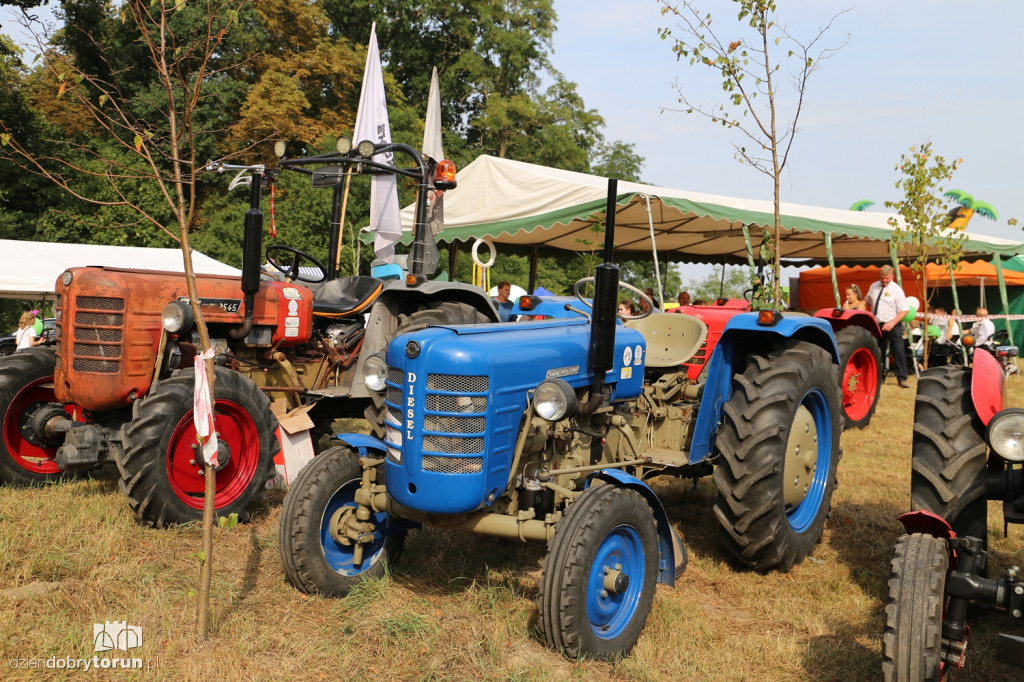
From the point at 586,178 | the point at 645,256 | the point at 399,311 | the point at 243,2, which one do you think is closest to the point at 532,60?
the point at 645,256

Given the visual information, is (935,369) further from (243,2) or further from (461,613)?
(243,2)

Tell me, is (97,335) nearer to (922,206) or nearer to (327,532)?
(327,532)

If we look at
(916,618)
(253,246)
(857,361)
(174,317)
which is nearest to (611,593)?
(916,618)

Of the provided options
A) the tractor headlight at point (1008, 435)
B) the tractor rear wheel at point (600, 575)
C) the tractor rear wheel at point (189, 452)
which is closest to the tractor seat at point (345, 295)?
the tractor rear wheel at point (189, 452)

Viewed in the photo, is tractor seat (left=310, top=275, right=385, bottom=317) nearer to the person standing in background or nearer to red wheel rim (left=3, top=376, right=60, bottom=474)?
red wheel rim (left=3, top=376, right=60, bottom=474)

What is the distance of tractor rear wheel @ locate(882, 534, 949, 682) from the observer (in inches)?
87.3

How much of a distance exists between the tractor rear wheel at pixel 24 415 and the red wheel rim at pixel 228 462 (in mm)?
1180

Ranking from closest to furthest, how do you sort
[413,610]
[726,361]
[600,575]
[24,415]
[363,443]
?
[600,575]
[413,610]
[363,443]
[726,361]
[24,415]

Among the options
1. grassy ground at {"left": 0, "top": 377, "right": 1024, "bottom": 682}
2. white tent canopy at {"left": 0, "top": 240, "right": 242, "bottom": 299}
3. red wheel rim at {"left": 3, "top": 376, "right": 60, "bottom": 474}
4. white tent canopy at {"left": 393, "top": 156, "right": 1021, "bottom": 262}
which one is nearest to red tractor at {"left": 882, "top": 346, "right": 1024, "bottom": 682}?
grassy ground at {"left": 0, "top": 377, "right": 1024, "bottom": 682}

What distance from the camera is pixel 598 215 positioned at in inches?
372

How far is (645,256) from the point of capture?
16188 mm

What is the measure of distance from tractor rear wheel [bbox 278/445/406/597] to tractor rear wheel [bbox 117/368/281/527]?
0.72 meters

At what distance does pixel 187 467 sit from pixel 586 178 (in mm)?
7799

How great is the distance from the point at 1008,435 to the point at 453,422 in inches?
75.1
